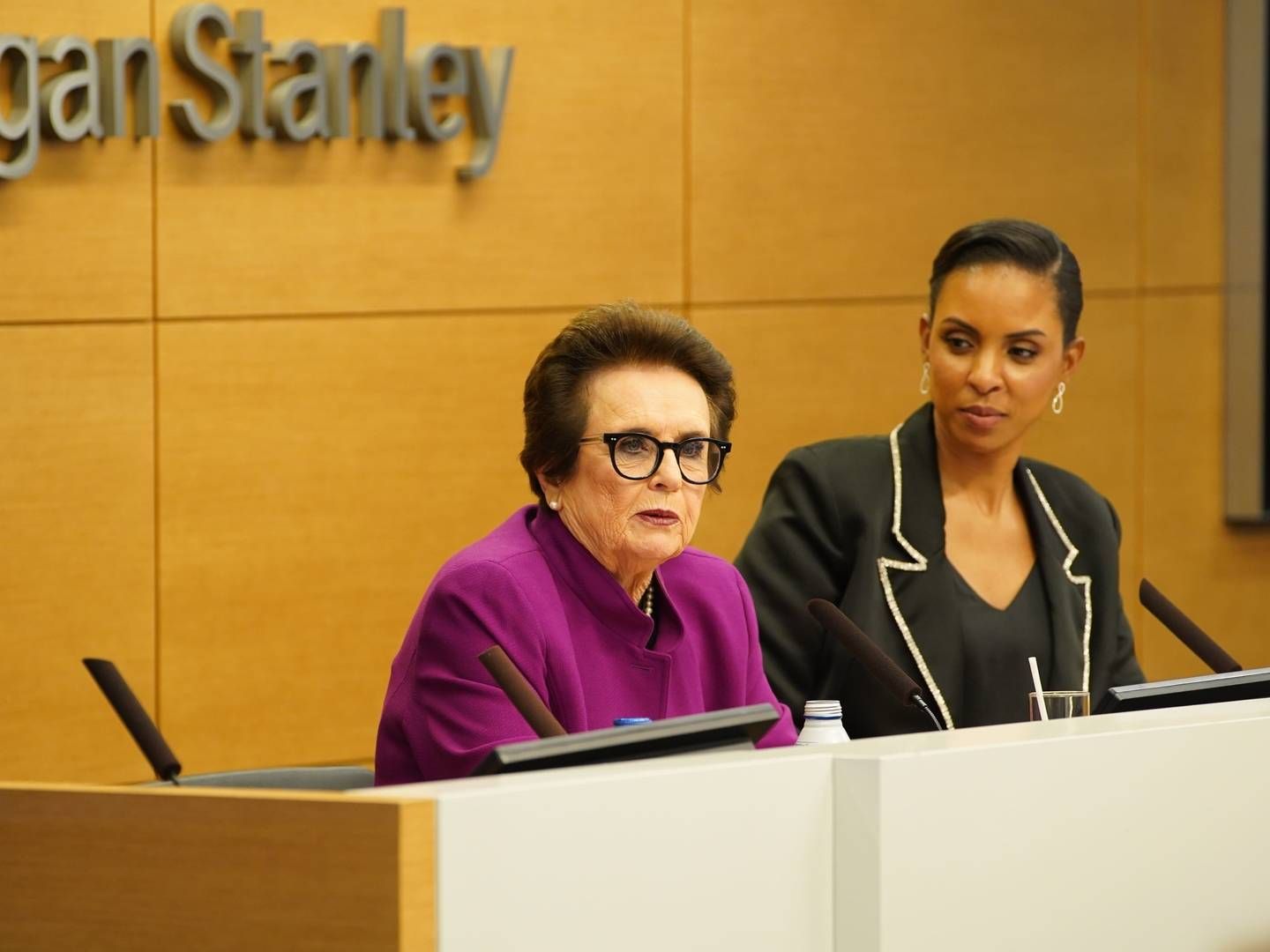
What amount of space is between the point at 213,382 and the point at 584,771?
3.13 m

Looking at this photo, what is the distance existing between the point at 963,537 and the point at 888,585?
0.60 ft

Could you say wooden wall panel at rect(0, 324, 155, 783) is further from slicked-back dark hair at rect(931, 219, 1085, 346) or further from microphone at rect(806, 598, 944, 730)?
microphone at rect(806, 598, 944, 730)

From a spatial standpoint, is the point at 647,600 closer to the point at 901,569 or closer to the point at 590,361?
the point at 590,361

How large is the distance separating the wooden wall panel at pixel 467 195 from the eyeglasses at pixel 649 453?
87.6 inches

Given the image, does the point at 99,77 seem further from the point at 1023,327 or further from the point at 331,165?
the point at 1023,327

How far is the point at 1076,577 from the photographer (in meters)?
3.21

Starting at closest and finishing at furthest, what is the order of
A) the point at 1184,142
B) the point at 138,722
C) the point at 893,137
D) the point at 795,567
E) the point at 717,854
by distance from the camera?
the point at 717,854 → the point at 138,722 → the point at 795,567 → the point at 893,137 → the point at 1184,142

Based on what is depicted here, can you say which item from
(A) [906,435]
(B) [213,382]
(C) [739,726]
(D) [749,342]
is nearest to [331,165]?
(B) [213,382]

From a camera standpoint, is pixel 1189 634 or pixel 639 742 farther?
pixel 1189 634

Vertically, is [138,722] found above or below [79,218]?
below

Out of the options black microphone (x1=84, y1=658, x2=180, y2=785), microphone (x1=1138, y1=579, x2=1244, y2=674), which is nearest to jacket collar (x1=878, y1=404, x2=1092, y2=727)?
microphone (x1=1138, y1=579, x2=1244, y2=674)

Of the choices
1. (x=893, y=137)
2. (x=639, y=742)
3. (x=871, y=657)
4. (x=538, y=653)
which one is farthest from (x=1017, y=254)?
(x=893, y=137)

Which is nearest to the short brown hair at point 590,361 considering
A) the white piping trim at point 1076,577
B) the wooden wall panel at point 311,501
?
the white piping trim at point 1076,577

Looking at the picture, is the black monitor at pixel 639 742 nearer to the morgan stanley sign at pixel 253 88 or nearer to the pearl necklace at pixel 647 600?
the pearl necklace at pixel 647 600
